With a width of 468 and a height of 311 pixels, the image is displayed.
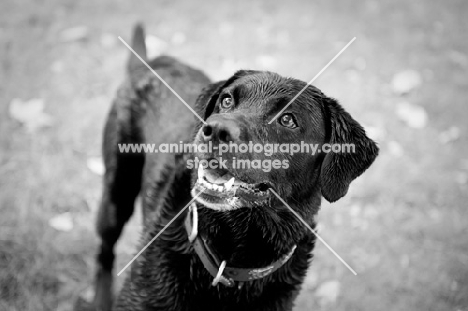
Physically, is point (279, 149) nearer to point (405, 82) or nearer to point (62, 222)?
point (62, 222)

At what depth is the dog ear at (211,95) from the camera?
105 inches

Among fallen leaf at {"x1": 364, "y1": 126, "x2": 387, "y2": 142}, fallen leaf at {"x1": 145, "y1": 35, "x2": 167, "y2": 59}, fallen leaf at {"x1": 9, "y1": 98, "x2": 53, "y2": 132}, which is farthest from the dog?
fallen leaf at {"x1": 145, "y1": 35, "x2": 167, "y2": 59}

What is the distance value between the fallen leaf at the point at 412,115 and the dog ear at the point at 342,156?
313cm

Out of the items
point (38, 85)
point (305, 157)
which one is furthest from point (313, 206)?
point (38, 85)

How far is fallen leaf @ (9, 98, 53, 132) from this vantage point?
13.7 feet

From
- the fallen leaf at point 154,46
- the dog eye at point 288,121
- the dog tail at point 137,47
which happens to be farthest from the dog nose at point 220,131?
the fallen leaf at point 154,46

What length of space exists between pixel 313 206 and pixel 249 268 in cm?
49

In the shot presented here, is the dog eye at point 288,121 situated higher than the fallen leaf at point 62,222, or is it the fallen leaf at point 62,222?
the dog eye at point 288,121

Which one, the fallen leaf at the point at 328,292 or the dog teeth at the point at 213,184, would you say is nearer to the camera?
the dog teeth at the point at 213,184

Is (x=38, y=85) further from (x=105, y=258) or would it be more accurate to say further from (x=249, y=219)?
(x=249, y=219)

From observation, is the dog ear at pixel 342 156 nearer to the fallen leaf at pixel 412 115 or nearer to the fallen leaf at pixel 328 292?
the fallen leaf at pixel 328 292

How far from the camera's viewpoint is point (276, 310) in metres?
2.41

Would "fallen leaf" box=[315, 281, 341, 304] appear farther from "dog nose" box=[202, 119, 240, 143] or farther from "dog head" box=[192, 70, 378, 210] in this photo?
"dog nose" box=[202, 119, 240, 143]

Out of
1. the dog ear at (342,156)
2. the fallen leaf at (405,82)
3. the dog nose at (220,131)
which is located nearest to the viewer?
the dog nose at (220,131)
